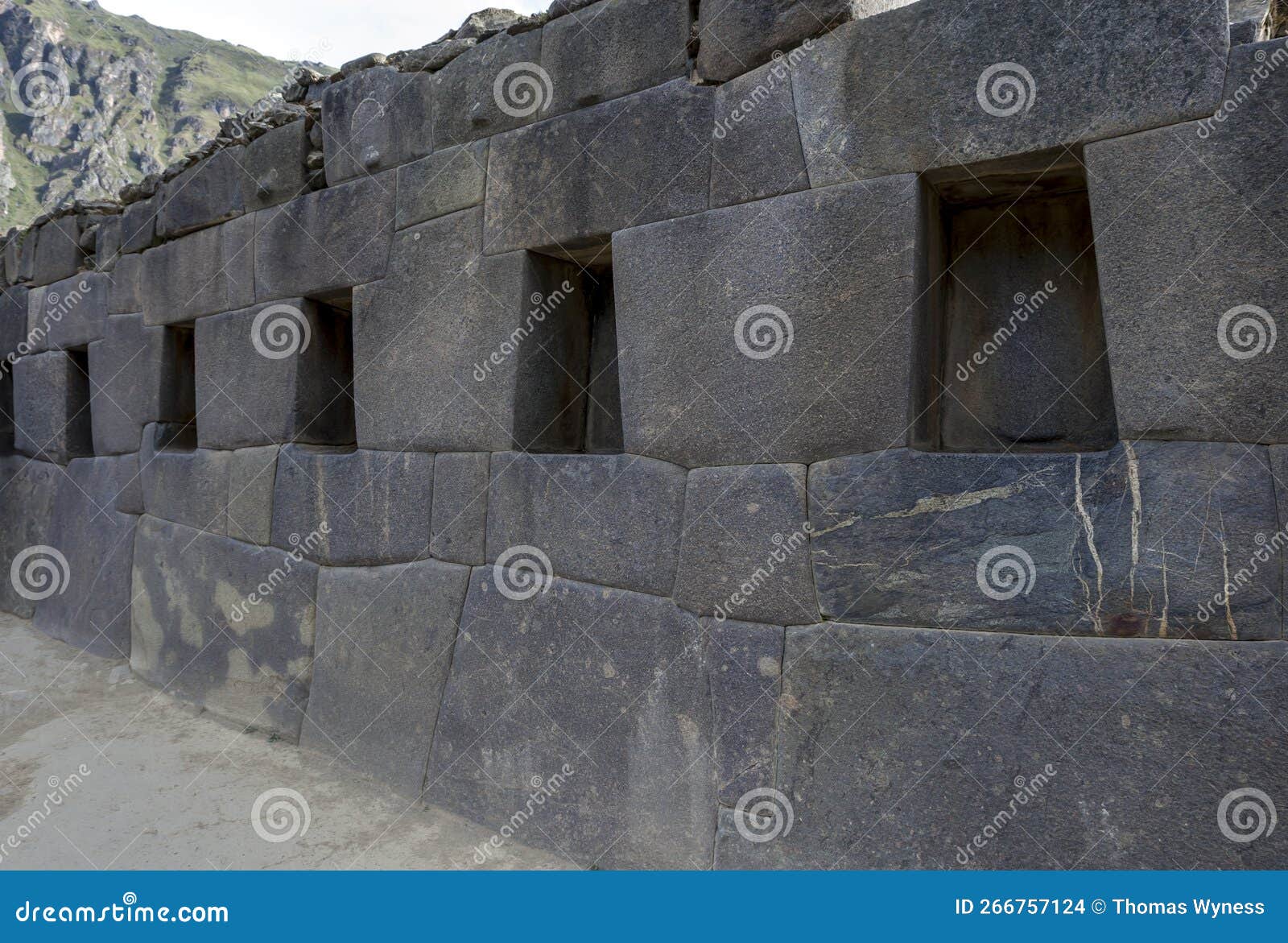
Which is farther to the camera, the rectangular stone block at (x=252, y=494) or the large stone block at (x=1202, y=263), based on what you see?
the rectangular stone block at (x=252, y=494)

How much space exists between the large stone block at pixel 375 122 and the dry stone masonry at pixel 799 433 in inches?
1.0

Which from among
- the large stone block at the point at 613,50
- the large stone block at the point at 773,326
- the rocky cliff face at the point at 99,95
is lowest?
the large stone block at the point at 773,326

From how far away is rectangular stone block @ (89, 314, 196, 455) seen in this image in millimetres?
5156

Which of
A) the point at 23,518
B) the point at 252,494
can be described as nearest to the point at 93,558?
the point at 23,518

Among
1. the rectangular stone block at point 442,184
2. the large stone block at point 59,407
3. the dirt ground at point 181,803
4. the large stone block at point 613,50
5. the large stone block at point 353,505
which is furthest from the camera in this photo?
the large stone block at point 59,407

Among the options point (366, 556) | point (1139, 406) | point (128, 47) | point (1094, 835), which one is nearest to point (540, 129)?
point (366, 556)

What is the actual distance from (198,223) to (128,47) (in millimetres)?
A: 64067

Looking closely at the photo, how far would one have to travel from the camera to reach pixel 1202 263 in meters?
2.08

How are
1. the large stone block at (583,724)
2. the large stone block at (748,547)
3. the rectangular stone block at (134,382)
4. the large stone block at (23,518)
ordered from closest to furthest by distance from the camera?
1. the large stone block at (748,547)
2. the large stone block at (583,724)
3. the rectangular stone block at (134,382)
4. the large stone block at (23,518)

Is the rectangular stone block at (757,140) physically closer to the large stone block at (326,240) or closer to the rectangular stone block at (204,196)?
the large stone block at (326,240)

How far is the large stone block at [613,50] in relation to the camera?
287 centimetres

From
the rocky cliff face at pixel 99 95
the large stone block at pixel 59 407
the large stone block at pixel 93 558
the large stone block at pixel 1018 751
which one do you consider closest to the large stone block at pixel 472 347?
the large stone block at pixel 1018 751

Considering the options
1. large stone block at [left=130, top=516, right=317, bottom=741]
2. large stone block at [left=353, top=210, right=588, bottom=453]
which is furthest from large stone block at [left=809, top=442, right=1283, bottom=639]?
large stone block at [left=130, top=516, right=317, bottom=741]

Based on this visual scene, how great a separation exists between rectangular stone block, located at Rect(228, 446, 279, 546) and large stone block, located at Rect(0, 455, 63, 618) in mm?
2512
